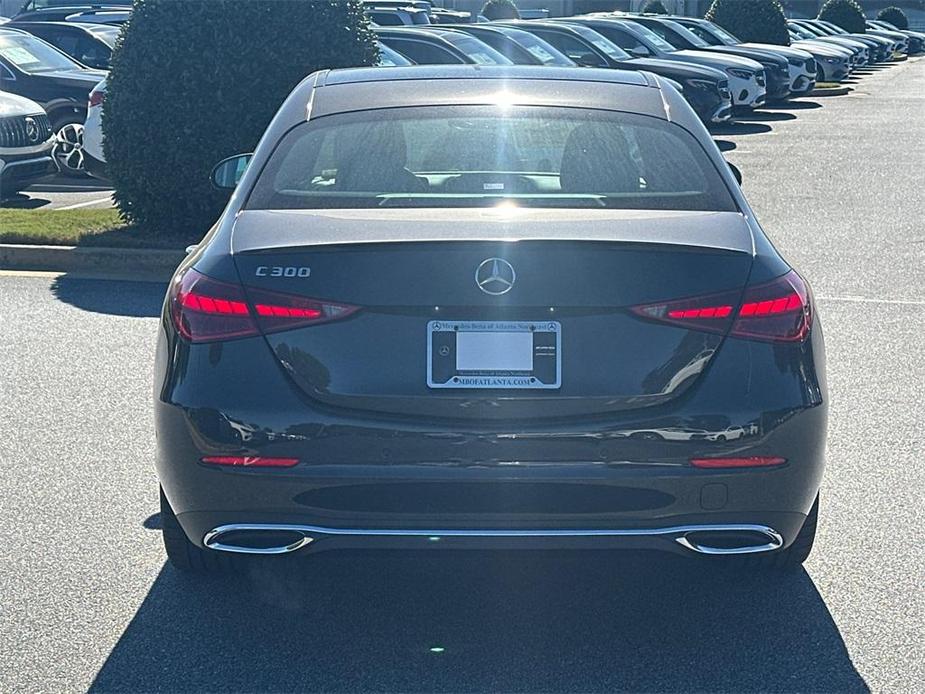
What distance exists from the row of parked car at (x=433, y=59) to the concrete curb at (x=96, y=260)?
9.35 feet

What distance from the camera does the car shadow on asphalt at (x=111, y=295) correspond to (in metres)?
8.73

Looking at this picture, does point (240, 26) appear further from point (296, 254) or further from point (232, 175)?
point (296, 254)

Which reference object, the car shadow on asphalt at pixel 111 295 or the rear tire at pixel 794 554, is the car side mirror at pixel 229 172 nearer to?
the rear tire at pixel 794 554

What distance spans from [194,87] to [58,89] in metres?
6.53

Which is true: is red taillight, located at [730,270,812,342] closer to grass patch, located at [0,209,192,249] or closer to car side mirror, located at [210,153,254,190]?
car side mirror, located at [210,153,254,190]

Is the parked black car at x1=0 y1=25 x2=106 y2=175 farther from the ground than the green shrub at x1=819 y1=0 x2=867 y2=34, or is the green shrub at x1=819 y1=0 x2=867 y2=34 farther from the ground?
the parked black car at x1=0 y1=25 x2=106 y2=175

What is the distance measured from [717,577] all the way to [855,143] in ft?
57.6

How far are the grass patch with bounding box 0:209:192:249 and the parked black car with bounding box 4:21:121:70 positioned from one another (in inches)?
294

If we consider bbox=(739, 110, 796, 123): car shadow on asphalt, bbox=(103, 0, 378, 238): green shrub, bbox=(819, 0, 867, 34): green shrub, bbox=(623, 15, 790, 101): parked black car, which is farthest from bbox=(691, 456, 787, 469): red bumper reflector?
bbox=(819, 0, 867, 34): green shrub

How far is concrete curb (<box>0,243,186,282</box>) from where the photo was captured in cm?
994

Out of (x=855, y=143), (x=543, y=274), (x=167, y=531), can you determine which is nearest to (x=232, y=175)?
(x=167, y=531)

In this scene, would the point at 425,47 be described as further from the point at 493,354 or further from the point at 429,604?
the point at 493,354

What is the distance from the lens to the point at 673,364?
145 inches

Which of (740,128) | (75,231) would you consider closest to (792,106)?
(740,128)
